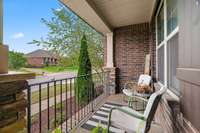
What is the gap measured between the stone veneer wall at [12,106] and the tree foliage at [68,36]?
771 cm

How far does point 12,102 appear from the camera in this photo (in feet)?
3.19

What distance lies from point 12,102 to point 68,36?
8375 millimetres

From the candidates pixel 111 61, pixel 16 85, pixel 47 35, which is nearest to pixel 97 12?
pixel 111 61

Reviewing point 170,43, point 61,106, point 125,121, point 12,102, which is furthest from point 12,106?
point 170,43

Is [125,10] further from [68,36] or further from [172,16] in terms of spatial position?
[68,36]

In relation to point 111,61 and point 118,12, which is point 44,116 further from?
point 118,12

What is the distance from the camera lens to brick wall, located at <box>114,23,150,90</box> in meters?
5.86

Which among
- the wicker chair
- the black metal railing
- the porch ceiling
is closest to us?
the wicker chair

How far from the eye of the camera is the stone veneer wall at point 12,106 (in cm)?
90

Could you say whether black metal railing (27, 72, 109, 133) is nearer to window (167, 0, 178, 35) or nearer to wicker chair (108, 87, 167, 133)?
wicker chair (108, 87, 167, 133)

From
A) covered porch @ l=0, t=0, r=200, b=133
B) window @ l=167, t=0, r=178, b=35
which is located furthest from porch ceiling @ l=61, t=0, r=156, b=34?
window @ l=167, t=0, r=178, b=35

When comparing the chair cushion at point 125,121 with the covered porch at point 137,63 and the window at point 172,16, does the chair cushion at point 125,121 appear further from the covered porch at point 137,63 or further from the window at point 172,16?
the window at point 172,16

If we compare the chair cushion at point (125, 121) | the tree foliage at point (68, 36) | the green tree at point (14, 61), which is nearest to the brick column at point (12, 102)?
the green tree at point (14, 61)

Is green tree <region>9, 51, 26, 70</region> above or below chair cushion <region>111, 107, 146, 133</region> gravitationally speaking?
above
